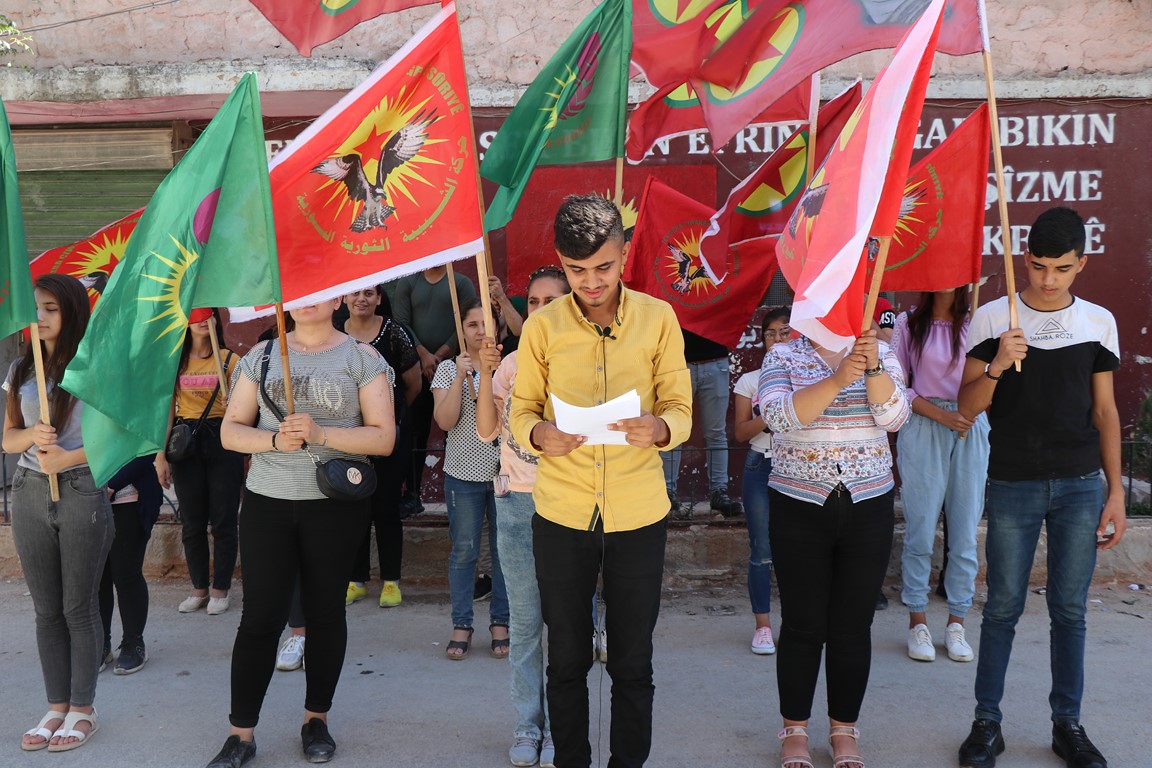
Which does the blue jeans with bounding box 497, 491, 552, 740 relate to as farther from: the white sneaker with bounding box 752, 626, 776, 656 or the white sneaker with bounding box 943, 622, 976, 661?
the white sneaker with bounding box 943, 622, 976, 661

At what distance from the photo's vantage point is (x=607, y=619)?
138 inches

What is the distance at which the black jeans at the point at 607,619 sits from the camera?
11.3ft

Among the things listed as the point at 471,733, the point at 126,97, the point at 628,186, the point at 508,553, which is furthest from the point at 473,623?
the point at 126,97

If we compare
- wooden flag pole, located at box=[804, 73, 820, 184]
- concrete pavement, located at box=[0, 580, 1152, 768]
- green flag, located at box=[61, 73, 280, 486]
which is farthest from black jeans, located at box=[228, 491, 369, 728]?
wooden flag pole, located at box=[804, 73, 820, 184]

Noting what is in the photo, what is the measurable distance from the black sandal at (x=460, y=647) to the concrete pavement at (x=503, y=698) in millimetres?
68

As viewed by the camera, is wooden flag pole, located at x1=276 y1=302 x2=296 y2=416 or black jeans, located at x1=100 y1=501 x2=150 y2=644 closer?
wooden flag pole, located at x1=276 y1=302 x2=296 y2=416

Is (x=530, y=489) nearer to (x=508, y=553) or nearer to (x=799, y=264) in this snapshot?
(x=508, y=553)

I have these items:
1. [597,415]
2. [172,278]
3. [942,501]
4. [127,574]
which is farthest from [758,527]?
[127,574]

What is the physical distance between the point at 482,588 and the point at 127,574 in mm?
1970

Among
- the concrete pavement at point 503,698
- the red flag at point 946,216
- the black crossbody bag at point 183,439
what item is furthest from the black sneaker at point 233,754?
the red flag at point 946,216

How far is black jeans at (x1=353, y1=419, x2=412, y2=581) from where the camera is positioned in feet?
19.4

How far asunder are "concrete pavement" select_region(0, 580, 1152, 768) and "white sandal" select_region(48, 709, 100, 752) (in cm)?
4

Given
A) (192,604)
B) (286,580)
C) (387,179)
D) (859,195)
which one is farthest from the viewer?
(192,604)

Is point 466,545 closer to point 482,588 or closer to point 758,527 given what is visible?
point 482,588
